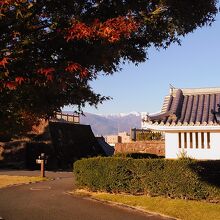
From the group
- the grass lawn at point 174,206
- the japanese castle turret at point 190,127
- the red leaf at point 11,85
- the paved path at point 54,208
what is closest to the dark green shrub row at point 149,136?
the paved path at point 54,208

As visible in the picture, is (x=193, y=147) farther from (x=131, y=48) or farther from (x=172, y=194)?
(x=131, y=48)

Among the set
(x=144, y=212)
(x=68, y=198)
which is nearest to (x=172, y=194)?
(x=144, y=212)

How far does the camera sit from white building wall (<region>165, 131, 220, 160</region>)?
54.7 feet

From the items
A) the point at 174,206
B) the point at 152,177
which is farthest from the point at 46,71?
the point at 152,177

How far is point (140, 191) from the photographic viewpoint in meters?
18.2

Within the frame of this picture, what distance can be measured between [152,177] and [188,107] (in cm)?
387

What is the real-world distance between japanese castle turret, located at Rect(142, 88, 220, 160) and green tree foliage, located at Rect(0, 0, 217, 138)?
927 cm

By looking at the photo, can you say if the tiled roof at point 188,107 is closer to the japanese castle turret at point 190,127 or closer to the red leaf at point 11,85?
the japanese castle turret at point 190,127

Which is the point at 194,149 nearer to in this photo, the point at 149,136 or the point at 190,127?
the point at 190,127

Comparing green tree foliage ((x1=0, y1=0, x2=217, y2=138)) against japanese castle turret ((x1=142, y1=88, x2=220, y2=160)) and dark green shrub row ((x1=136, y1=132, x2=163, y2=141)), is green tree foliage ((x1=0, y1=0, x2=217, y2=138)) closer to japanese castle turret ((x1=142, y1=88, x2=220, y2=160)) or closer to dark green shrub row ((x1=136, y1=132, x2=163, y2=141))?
japanese castle turret ((x1=142, y1=88, x2=220, y2=160))

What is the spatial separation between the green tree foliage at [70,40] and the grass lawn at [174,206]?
689cm

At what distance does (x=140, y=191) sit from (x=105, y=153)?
29.3m

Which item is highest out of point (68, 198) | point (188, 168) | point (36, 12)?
point (36, 12)

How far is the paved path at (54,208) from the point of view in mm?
13695
